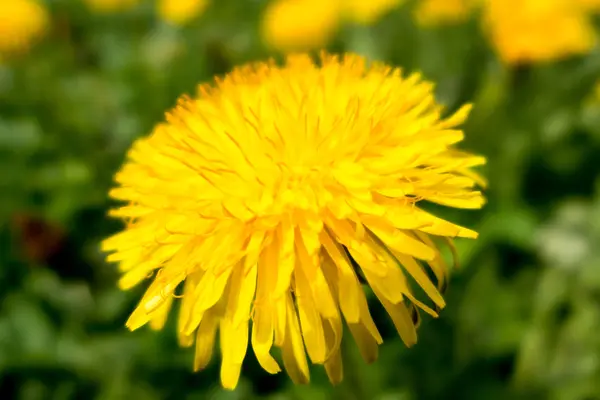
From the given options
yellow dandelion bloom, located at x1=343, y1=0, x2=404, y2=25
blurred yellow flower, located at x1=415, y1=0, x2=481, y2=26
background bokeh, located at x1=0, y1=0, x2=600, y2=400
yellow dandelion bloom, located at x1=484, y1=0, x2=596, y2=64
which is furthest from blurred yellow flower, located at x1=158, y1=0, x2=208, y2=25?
yellow dandelion bloom, located at x1=484, y1=0, x2=596, y2=64

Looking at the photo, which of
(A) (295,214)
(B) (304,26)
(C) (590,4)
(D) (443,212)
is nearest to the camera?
(A) (295,214)

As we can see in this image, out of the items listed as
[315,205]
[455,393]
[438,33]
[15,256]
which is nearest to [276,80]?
[315,205]

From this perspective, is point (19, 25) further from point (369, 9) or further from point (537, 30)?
point (537, 30)

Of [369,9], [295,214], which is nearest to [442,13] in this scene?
[369,9]

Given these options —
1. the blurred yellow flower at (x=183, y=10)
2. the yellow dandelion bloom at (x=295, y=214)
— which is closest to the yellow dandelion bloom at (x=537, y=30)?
the yellow dandelion bloom at (x=295, y=214)

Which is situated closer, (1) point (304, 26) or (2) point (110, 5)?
(1) point (304, 26)

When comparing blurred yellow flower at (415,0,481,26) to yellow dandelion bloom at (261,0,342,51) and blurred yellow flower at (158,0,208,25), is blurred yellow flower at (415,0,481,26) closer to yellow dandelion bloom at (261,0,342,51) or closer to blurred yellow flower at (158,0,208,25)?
yellow dandelion bloom at (261,0,342,51)

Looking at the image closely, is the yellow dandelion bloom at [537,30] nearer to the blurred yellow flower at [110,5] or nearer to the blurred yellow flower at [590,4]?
the blurred yellow flower at [590,4]
